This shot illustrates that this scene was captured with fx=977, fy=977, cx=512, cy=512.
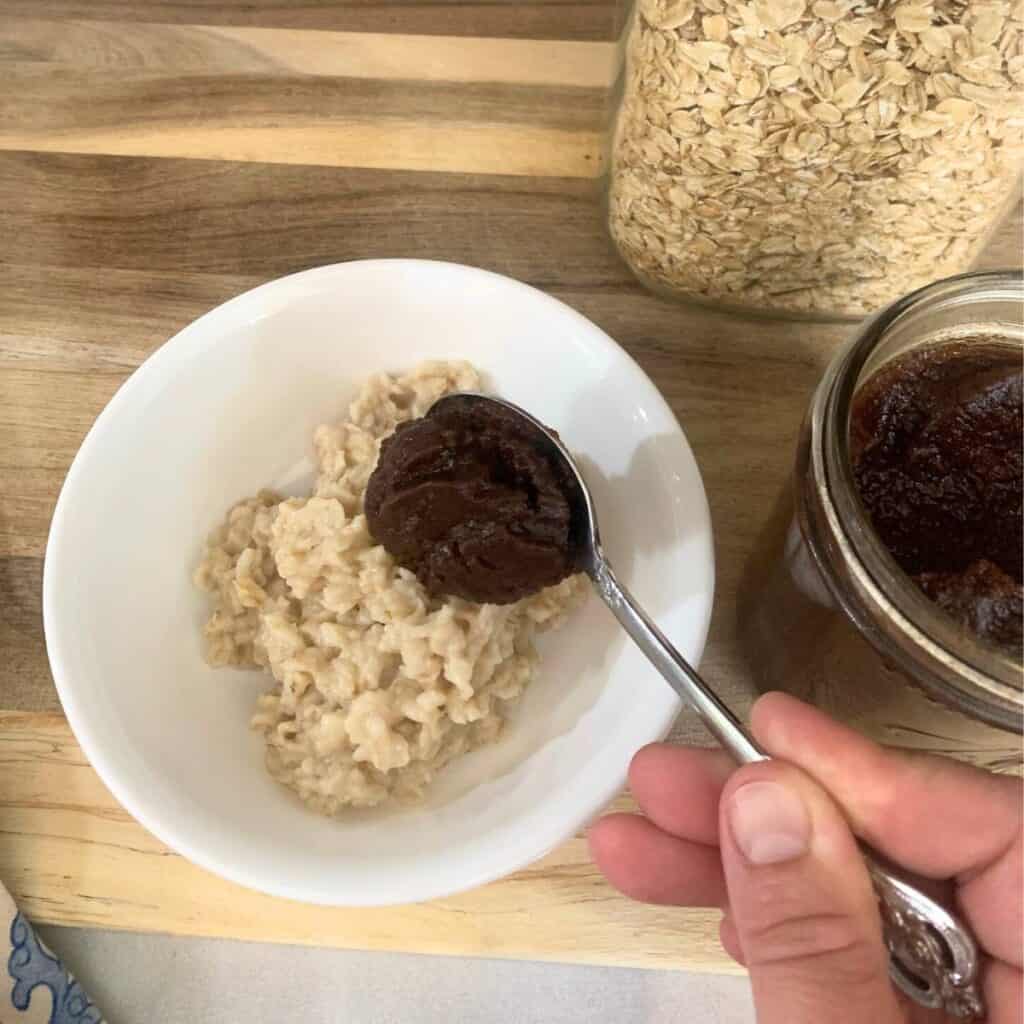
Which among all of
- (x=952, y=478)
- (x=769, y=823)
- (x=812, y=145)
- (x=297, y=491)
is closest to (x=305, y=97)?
(x=297, y=491)

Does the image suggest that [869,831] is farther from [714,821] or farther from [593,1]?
[593,1]

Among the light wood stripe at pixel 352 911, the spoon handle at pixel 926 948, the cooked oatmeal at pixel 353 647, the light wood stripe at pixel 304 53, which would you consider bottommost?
the light wood stripe at pixel 352 911

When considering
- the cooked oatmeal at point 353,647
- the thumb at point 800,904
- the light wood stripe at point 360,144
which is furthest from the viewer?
the light wood stripe at point 360,144

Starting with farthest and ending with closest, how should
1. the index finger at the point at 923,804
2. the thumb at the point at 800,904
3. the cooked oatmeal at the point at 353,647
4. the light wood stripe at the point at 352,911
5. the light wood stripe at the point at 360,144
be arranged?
the light wood stripe at the point at 360,144 < the light wood stripe at the point at 352,911 < the cooked oatmeal at the point at 353,647 < the index finger at the point at 923,804 < the thumb at the point at 800,904

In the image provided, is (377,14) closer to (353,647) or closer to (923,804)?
(353,647)

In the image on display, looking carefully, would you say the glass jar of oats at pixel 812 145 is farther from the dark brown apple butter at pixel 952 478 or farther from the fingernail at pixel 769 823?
the fingernail at pixel 769 823

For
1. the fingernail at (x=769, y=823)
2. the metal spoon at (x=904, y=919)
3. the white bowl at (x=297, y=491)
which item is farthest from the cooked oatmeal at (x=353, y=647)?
the fingernail at (x=769, y=823)

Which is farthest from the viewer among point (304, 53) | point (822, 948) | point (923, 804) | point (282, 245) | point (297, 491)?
point (304, 53)
